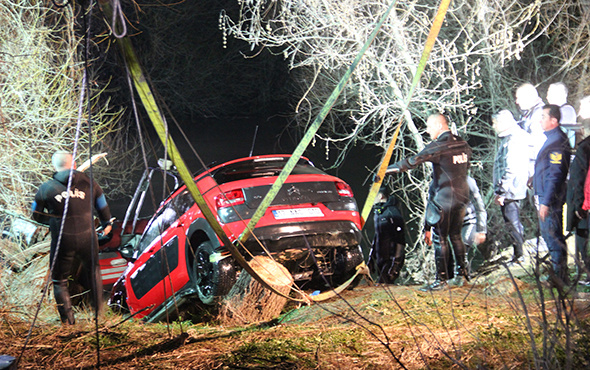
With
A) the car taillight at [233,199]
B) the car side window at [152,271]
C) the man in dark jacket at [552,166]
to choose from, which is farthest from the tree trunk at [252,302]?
the man in dark jacket at [552,166]

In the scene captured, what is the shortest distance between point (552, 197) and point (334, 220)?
89.9 inches

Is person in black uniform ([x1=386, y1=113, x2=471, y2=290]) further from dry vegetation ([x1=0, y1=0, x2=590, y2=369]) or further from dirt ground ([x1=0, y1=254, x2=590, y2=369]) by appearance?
dirt ground ([x1=0, y1=254, x2=590, y2=369])

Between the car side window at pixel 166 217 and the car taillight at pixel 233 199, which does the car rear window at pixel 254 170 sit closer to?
the car taillight at pixel 233 199

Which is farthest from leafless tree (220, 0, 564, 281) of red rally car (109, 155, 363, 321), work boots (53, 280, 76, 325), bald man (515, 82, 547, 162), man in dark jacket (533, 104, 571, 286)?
work boots (53, 280, 76, 325)

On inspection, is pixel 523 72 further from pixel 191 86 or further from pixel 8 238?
pixel 191 86

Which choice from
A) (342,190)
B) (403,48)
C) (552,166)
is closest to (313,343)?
(342,190)

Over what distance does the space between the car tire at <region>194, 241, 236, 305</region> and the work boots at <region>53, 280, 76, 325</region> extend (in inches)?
52.0

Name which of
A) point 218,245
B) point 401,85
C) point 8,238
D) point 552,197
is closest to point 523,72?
point 401,85

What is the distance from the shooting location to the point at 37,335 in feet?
13.1

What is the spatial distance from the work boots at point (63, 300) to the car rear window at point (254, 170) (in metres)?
1.96

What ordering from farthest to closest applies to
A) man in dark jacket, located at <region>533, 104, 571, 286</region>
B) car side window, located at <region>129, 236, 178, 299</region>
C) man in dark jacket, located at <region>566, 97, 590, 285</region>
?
car side window, located at <region>129, 236, 178, 299</region> < man in dark jacket, located at <region>533, 104, 571, 286</region> < man in dark jacket, located at <region>566, 97, 590, 285</region>

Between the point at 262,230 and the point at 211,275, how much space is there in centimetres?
74

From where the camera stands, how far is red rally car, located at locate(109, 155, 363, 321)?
528 cm

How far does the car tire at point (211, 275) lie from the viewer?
5.25 metres
